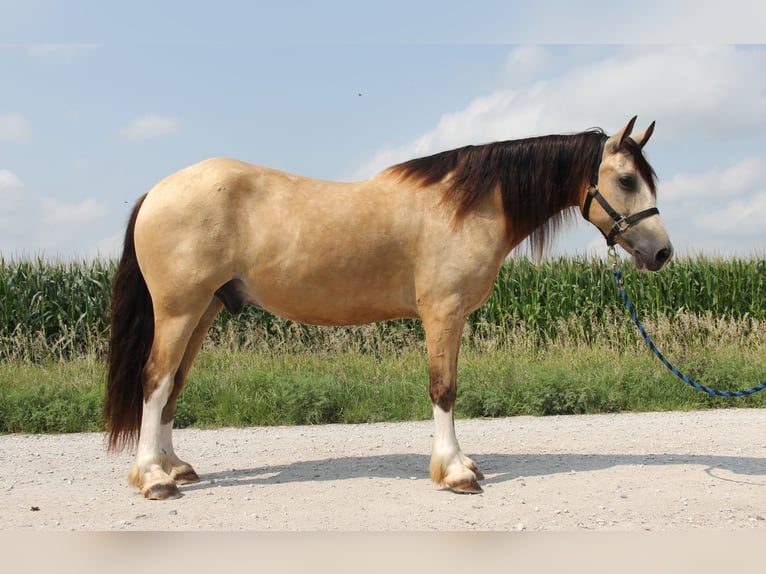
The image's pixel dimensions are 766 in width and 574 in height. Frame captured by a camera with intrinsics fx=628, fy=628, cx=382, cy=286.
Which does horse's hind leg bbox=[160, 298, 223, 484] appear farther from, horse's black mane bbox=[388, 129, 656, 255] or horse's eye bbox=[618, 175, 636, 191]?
horse's eye bbox=[618, 175, 636, 191]

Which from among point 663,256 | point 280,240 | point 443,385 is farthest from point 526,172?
point 280,240

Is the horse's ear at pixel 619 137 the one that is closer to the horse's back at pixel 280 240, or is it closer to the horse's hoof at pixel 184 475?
the horse's back at pixel 280 240

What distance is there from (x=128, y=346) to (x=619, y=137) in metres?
4.13

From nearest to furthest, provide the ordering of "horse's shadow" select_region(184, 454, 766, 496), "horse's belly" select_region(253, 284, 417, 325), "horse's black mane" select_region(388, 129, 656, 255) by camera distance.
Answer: "horse's belly" select_region(253, 284, 417, 325) < "horse's black mane" select_region(388, 129, 656, 255) < "horse's shadow" select_region(184, 454, 766, 496)

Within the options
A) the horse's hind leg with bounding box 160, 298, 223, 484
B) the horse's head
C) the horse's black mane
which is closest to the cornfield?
the horse's hind leg with bounding box 160, 298, 223, 484

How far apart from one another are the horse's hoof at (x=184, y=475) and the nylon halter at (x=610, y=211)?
12.3 feet

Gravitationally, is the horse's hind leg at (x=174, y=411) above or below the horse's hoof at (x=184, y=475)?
above

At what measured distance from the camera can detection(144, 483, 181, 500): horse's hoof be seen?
445cm

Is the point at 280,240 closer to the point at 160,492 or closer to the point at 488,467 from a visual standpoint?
the point at 160,492

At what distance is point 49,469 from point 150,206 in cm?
274

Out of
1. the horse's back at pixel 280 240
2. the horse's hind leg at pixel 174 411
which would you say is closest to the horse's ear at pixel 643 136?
the horse's back at pixel 280 240

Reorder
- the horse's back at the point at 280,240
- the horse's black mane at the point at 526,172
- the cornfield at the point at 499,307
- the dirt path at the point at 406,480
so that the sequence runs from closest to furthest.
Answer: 1. the dirt path at the point at 406,480
2. the horse's back at the point at 280,240
3. the horse's black mane at the point at 526,172
4. the cornfield at the point at 499,307

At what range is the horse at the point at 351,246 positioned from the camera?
464cm

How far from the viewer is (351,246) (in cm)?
467
